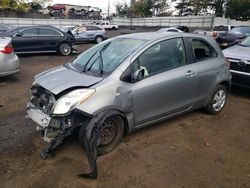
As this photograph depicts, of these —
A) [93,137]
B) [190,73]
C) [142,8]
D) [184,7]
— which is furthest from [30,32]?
[142,8]

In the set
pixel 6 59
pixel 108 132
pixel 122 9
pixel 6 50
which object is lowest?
pixel 108 132

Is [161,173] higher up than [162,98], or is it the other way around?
[162,98]

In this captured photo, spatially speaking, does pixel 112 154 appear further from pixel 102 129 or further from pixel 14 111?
pixel 14 111

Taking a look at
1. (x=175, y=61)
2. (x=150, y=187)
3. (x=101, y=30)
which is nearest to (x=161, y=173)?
(x=150, y=187)

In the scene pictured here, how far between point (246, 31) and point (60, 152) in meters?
14.9

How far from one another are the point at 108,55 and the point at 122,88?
841 millimetres

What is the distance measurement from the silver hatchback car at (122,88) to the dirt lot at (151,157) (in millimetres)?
273

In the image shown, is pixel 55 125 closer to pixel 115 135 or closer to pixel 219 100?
pixel 115 135

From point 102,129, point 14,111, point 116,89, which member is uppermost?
point 116,89

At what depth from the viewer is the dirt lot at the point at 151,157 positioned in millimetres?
3318

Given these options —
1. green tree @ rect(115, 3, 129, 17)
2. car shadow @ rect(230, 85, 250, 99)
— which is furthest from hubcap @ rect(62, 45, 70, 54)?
green tree @ rect(115, 3, 129, 17)

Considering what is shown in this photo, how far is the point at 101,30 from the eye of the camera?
22250mm

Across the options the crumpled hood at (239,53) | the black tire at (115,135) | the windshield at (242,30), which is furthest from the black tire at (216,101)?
the windshield at (242,30)

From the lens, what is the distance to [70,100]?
3535mm
